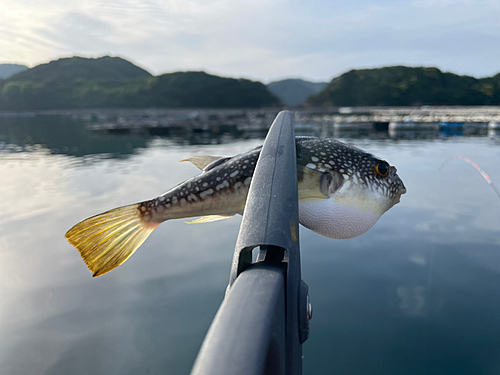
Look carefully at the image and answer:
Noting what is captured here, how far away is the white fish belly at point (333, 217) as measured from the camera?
1.89 m

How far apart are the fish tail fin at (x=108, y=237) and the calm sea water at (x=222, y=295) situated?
8.23 metres

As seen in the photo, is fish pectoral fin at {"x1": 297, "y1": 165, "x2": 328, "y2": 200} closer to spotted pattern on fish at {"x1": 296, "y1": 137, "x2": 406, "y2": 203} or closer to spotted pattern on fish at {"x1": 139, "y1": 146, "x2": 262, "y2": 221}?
spotted pattern on fish at {"x1": 296, "y1": 137, "x2": 406, "y2": 203}

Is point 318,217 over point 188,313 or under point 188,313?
over

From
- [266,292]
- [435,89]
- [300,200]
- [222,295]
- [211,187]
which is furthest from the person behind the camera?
[435,89]

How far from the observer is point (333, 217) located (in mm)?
1904

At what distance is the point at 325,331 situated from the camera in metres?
9.87

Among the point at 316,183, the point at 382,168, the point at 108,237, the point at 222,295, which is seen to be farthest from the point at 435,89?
the point at 108,237

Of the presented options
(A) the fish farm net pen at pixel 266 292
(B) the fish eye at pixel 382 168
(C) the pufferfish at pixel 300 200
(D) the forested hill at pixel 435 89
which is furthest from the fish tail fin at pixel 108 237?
(D) the forested hill at pixel 435 89

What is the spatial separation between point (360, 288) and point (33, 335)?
1151cm

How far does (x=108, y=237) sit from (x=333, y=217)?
141 cm

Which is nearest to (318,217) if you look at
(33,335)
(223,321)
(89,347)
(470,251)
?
(223,321)

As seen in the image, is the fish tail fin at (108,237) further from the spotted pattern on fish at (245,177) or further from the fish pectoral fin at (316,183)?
the fish pectoral fin at (316,183)

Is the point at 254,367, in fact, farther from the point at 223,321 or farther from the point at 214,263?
the point at 214,263

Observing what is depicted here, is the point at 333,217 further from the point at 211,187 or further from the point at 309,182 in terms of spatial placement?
the point at 211,187
